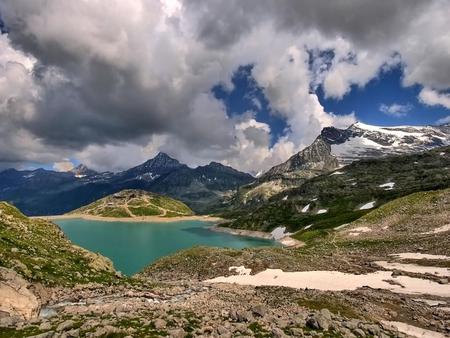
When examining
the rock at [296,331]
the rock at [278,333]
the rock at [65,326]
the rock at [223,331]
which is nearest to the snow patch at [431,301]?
the rock at [296,331]

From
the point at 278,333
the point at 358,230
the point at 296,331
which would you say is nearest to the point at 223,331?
the point at 278,333

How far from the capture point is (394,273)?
71188 millimetres

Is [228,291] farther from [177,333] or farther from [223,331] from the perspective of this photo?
[177,333]

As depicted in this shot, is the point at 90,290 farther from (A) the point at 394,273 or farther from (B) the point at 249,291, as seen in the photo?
(A) the point at 394,273

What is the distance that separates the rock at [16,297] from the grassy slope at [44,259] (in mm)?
3670

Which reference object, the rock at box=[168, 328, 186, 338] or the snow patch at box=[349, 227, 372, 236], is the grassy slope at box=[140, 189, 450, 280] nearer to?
the snow patch at box=[349, 227, 372, 236]

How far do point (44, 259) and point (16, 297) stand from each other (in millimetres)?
14182

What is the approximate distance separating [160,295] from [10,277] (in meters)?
16.5

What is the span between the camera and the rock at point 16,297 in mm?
31297

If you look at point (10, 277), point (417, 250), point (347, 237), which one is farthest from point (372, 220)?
point (10, 277)

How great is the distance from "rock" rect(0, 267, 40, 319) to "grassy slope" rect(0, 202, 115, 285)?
12.0ft

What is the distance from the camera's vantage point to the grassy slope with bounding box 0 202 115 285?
134 feet

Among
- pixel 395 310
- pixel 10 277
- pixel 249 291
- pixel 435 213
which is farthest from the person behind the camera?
pixel 435 213

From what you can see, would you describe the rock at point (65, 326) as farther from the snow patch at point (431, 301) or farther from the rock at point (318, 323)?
the snow patch at point (431, 301)
